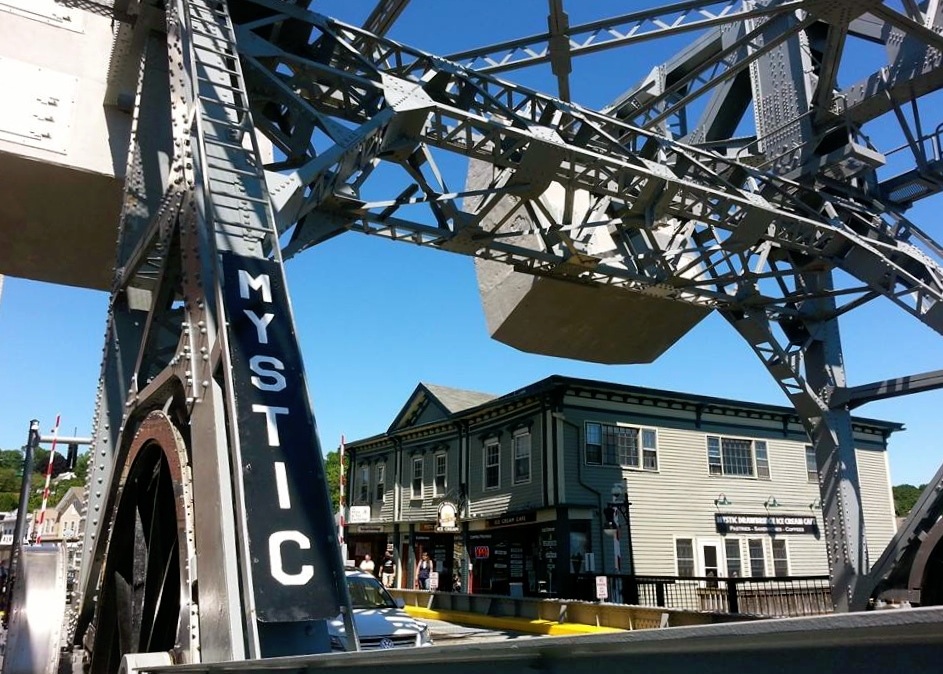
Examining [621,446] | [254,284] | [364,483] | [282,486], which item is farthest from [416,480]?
[282,486]

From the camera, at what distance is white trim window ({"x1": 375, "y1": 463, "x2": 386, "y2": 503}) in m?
36.8

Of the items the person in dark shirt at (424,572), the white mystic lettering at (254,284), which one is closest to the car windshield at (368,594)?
the white mystic lettering at (254,284)

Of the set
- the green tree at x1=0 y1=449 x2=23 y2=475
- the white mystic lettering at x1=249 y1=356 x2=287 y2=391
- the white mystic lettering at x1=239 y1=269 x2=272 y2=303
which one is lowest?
the white mystic lettering at x1=249 y1=356 x2=287 y2=391

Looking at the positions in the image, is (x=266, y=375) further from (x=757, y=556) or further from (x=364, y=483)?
(x=364, y=483)

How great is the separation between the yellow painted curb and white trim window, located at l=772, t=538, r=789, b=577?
43.3 feet

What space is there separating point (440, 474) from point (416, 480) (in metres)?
2.02

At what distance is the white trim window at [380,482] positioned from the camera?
121 feet

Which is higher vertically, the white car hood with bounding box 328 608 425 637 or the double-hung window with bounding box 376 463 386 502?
the double-hung window with bounding box 376 463 386 502

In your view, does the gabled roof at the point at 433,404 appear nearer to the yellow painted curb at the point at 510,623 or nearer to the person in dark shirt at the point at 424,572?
the person in dark shirt at the point at 424,572

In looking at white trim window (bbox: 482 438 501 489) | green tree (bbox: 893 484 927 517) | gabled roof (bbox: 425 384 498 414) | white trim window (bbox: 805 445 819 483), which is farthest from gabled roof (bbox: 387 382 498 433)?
green tree (bbox: 893 484 927 517)

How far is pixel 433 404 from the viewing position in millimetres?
34000

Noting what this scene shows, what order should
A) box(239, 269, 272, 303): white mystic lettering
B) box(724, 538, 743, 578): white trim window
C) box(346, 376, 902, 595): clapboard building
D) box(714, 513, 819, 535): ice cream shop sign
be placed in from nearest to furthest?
box(239, 269, 272, 303): white mystic lettering
box(346, 376, 902, 595): clapboard building
box(724, 538, 743, 578): white trim window
box(714, 513, 819, 535): ice cream shop sign

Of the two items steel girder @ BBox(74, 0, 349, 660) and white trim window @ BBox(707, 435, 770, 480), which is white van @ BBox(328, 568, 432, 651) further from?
white trim window @ BBox(707, 435, 770, 480)

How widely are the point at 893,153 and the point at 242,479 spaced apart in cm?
1427
